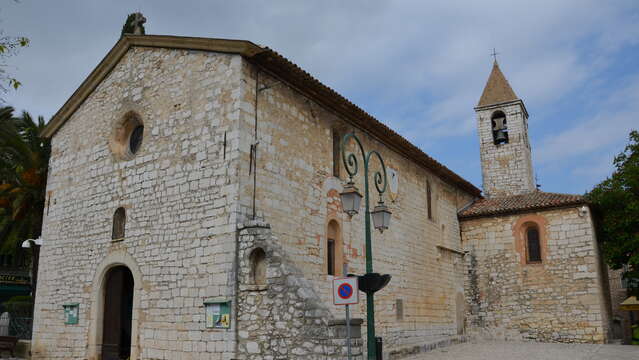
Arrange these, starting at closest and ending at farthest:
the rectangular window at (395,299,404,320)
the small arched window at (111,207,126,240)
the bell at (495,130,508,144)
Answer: the small arched window at (111,207,126,240)
the rectangular window at (395,299,404,320)
the bell at (495,130,508,144)

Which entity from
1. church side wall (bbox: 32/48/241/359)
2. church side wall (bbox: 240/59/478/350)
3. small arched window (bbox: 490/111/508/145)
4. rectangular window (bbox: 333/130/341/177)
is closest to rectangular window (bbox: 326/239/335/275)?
church side wall (bbox: 240/59/478/350)

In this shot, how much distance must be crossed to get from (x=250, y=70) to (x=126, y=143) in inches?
158

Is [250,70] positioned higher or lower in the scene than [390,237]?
higher

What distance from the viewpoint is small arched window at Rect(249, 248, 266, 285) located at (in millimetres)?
10289

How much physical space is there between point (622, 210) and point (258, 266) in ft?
48.6

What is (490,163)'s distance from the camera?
27047mm

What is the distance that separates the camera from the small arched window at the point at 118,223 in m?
12.8

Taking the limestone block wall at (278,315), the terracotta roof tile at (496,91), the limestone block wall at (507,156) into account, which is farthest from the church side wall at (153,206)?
the terracotta roof tile at (496,91)

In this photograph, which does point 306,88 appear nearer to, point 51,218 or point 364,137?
point 364,137

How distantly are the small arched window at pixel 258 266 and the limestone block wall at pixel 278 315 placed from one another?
0.08m

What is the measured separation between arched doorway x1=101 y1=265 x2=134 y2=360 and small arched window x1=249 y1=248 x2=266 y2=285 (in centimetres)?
417

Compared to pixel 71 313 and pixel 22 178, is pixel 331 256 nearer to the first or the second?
pixel 71 313

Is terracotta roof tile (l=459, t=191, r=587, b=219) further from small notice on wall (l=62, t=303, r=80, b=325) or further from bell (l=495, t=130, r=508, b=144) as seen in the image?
small notice on wall (l=62, t=303, r=80, b=325)

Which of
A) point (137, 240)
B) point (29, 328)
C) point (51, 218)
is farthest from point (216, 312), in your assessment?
point (29, 328)
